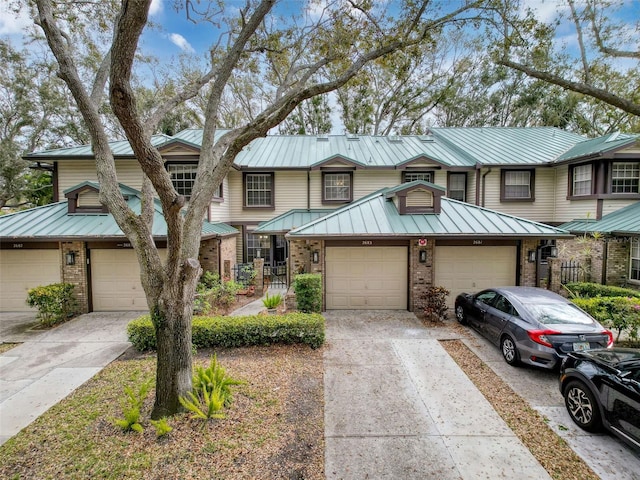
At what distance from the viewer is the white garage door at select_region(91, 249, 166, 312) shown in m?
11.5

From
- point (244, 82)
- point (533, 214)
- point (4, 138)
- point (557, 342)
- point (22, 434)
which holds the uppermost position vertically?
point (244, 82)

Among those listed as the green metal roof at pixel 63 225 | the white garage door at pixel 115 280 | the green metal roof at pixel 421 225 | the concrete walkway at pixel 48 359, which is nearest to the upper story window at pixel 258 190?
the green metal roof at pixel 63 225

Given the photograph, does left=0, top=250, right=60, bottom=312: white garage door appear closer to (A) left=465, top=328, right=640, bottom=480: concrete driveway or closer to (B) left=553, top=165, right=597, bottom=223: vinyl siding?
(A) left=465, top=328, right=640, bottom=480: concrete driveway

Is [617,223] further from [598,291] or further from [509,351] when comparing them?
[509,351]

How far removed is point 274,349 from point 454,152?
14.9 m

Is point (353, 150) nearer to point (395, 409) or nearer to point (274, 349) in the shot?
point (274, 349)

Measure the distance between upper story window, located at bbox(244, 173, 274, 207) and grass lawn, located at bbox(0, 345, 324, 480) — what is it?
11.1m

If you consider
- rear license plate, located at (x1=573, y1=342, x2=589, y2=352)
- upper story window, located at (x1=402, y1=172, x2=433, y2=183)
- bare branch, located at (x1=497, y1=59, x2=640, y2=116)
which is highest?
bare branch, located at (x1=497, y1=59, x2=640, y2=116)

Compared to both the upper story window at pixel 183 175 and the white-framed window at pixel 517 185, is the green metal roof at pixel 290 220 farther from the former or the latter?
the white-framed window at pixel 517 185

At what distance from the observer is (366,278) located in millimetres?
11391

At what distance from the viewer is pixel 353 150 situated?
17.5m

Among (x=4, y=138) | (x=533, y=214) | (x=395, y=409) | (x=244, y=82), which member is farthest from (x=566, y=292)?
(x=4, y=138)

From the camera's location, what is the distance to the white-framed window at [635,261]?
39.8ft

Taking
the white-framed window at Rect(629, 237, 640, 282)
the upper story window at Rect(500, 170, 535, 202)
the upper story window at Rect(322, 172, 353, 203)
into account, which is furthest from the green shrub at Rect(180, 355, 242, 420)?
the upper story window at Rect(500, 170, 535, 202)
